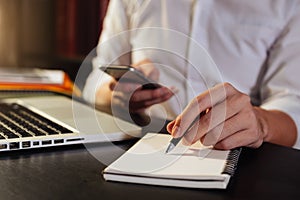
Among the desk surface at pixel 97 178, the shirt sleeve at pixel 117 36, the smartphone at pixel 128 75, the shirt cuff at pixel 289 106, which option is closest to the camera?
the desk surface at pixel 97 178

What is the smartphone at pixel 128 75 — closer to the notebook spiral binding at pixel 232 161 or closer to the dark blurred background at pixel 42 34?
the notebook spiral binding at pixel 232 161

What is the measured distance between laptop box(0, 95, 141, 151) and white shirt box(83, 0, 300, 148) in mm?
134

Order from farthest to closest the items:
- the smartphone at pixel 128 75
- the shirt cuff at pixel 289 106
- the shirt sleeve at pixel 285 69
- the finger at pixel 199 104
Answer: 1. the shirt sleeve at pixel 285 69
2. the shirt cuff at pixel 289 106
3. the smartphone at pixel 128 75
4. the finger at pixel 199 104

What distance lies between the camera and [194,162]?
585mm

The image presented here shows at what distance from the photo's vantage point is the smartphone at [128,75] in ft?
2.46

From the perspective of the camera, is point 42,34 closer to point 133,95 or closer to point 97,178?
point 133,95

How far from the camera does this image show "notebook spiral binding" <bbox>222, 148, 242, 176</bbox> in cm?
55

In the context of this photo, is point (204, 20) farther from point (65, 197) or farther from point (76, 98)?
point (65, 197)

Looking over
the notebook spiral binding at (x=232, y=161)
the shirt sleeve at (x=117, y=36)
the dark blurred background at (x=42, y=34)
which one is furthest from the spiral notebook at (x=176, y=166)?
the dark blurred background at (x=42, y=34)

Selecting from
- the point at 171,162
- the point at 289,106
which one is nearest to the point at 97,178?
the point at 171,162

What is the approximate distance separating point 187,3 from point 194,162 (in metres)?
0.67

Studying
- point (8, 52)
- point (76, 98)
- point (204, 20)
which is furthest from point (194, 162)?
point (8, 52)

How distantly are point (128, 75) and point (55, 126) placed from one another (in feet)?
0.48

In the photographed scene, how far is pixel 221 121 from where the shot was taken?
65cm
